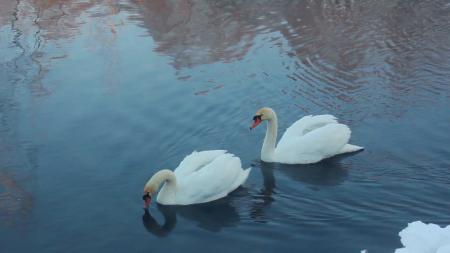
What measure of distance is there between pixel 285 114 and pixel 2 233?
144 inches

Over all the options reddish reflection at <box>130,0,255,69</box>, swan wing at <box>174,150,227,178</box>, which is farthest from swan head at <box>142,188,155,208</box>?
reddish reflection at <box>130,0,255,69</box>

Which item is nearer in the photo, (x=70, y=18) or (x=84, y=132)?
(x=84, y=132)

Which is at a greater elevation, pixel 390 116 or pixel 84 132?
pixel 390 116

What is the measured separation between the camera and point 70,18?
1345 cm

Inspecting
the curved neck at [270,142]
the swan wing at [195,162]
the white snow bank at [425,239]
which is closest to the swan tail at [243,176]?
the swan wing at [195,162]

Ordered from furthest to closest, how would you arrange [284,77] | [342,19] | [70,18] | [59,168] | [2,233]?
[70,18] → [342,19] → [284,77] → [59,168] → [2,233]

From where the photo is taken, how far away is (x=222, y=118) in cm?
827

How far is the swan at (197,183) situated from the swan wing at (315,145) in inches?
28.0

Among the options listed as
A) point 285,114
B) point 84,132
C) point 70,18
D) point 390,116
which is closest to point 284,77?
point 285,114

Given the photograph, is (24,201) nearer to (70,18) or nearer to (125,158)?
(125,158)

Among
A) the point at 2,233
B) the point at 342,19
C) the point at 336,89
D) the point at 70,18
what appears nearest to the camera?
the point at 2,233

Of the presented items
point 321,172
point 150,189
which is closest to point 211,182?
point 150,189

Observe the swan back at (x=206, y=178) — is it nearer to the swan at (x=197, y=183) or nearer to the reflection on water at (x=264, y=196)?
the swan at (x=197, y=183)

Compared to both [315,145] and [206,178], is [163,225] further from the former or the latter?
[315,145]
